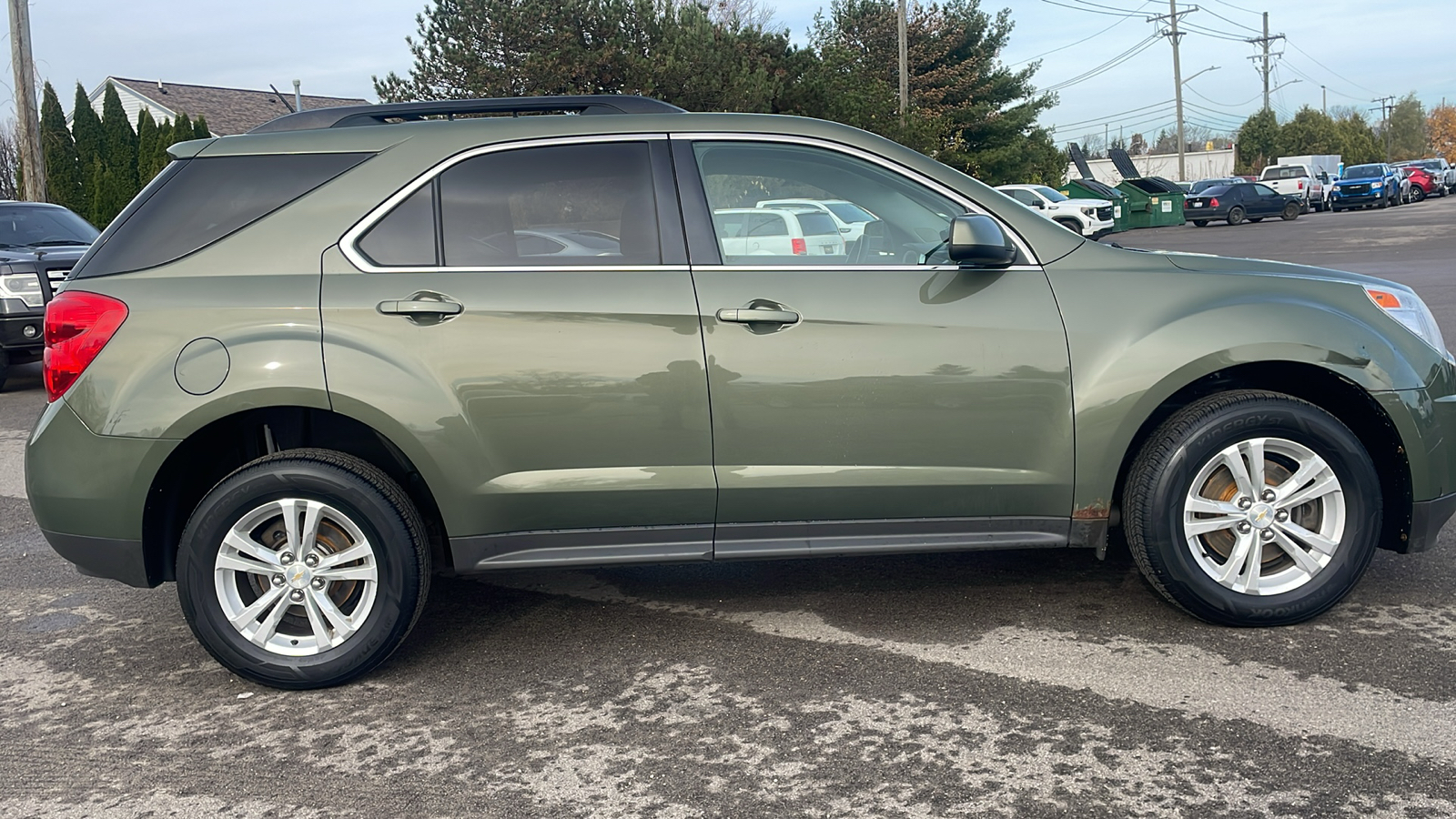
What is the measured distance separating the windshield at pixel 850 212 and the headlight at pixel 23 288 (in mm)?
9162

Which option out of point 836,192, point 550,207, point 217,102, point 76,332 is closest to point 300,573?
point 76,332

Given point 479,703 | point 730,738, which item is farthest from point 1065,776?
point 479,703

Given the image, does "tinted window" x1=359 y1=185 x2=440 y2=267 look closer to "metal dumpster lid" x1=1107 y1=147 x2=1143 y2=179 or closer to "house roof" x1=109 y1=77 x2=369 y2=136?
"metal dumpster lid" x1=1107 y1=147 x2=1143 y2=179

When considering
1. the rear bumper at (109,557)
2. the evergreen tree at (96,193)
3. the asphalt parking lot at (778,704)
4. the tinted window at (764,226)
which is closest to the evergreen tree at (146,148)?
the evergreen tree at (96,193)

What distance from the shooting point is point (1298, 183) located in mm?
46125

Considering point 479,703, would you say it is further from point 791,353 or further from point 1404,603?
point 1404,603

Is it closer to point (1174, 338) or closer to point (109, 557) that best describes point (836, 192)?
point (1174, 338)

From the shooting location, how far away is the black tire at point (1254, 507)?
4.12m

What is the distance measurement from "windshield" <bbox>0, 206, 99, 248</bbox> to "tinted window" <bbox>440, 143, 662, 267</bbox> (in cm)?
928

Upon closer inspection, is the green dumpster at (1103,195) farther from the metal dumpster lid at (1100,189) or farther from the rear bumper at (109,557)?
the rear bumper at (109,557)

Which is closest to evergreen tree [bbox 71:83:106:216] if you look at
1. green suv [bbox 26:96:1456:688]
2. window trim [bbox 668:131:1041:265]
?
green suv [bbox 26:96:1456:688]

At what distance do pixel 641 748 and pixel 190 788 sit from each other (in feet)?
4.01

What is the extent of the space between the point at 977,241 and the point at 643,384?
1163mm

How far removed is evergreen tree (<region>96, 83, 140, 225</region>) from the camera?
27.8 meters
